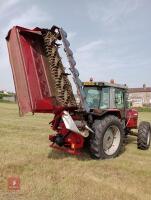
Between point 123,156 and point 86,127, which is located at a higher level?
point 86,127

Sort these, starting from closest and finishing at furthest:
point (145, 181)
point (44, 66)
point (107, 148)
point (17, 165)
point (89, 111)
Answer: point (145, 181), point (17, 165), point (44, 66), point (89, 111), point (107, 148)

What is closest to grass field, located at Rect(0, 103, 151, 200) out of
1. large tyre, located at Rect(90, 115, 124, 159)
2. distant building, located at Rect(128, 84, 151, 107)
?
large tyre, located at Rect(90, 115, 124, 159)

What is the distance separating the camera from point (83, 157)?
28.0ft

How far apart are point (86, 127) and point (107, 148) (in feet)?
4.17

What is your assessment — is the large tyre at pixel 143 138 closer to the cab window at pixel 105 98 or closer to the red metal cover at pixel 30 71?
the cab window at pixel 105 98

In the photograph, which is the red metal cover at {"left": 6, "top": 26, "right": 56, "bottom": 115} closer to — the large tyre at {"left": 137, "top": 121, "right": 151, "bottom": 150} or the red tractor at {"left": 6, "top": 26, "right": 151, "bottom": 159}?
the red tractor at {"left": 6, "top": 26, "right": 151, "bottom": 159}

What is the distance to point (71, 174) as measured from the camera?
6.80m

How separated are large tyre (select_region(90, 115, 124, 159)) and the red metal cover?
52.9 inches

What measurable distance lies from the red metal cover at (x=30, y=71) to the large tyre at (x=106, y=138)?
134cm

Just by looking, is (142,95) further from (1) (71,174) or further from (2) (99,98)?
(1) (71,174)

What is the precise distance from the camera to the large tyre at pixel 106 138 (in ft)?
26.5

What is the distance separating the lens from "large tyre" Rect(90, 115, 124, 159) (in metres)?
8.09

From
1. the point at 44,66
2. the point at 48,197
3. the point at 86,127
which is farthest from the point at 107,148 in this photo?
the point at 48,197

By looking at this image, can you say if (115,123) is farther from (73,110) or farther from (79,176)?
(79,176)
